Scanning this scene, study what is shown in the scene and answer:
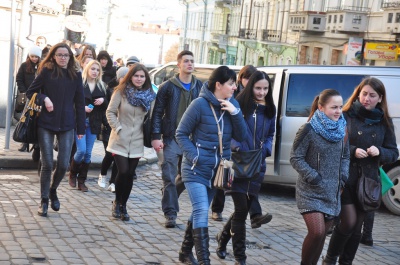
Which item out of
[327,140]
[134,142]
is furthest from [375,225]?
[327,140]

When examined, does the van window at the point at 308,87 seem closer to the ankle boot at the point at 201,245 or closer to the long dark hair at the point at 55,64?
the long dark hair at the point at 55,64

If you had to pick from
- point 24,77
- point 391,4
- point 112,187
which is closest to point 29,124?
point 112,187

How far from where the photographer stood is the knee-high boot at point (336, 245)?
691 centimetres

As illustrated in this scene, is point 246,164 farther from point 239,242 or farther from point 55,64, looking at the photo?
point 55,64

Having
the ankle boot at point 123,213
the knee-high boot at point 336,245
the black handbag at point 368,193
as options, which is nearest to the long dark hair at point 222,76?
the black handbag at point 368,193

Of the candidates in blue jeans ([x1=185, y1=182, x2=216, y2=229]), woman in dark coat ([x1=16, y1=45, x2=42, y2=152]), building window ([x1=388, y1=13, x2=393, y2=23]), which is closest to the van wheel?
blue jeans ([x1=185, y1=182, x2=216, y2=229])

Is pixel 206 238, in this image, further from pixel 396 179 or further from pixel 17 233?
pixel 396 179

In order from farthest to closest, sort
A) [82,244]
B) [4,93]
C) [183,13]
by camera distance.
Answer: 1. [183,13]
2. [4,93]
3. [82,244]

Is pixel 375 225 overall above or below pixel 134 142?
below

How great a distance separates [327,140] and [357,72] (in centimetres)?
486

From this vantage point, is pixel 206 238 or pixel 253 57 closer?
pixel 206 238

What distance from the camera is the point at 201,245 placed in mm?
6539

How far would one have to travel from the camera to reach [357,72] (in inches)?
435

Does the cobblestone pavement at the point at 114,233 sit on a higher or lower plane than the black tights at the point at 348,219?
lower
